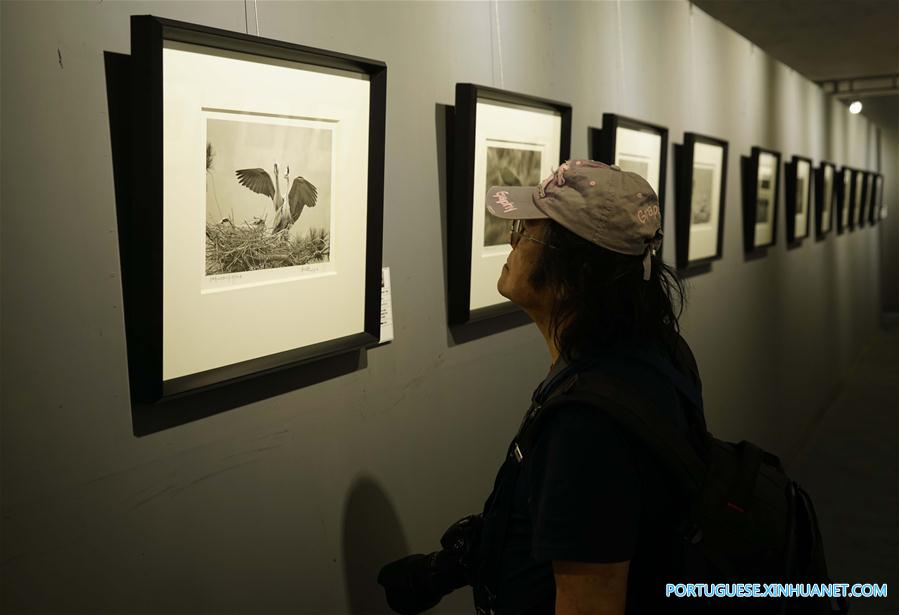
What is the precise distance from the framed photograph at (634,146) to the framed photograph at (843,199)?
5385 millimetres

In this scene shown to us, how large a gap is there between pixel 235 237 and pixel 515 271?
52cm

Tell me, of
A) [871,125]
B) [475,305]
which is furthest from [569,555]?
[871,125]

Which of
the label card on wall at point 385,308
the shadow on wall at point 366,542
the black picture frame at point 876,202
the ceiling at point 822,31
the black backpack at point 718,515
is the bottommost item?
the shadow on wall at point 366,542

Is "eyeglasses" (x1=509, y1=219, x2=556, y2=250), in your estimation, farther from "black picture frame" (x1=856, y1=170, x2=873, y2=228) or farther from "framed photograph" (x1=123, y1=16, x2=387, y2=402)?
"black picture frame" (x1=856, y1=170, x2=873, y2=228)

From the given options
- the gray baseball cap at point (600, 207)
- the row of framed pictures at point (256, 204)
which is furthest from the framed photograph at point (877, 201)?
the gray baseball cap at point (600, 207)

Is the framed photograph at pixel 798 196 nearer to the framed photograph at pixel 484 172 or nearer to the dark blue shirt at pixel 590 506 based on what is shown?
the framed photograph at pixel 484 172

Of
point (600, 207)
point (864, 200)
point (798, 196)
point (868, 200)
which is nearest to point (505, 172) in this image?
point (600, 207)

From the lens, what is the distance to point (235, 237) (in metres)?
1.51

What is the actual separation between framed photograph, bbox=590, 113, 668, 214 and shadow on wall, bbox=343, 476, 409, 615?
145cm

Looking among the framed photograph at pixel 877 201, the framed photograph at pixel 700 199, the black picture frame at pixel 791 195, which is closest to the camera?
the framed photograph at pixel 700 199

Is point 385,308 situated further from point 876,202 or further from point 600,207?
point 876,202

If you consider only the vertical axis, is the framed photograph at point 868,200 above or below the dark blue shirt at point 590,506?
above

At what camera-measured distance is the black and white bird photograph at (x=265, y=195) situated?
57.6 inches

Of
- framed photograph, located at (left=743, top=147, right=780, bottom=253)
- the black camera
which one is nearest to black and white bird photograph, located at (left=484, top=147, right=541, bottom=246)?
the black camera
